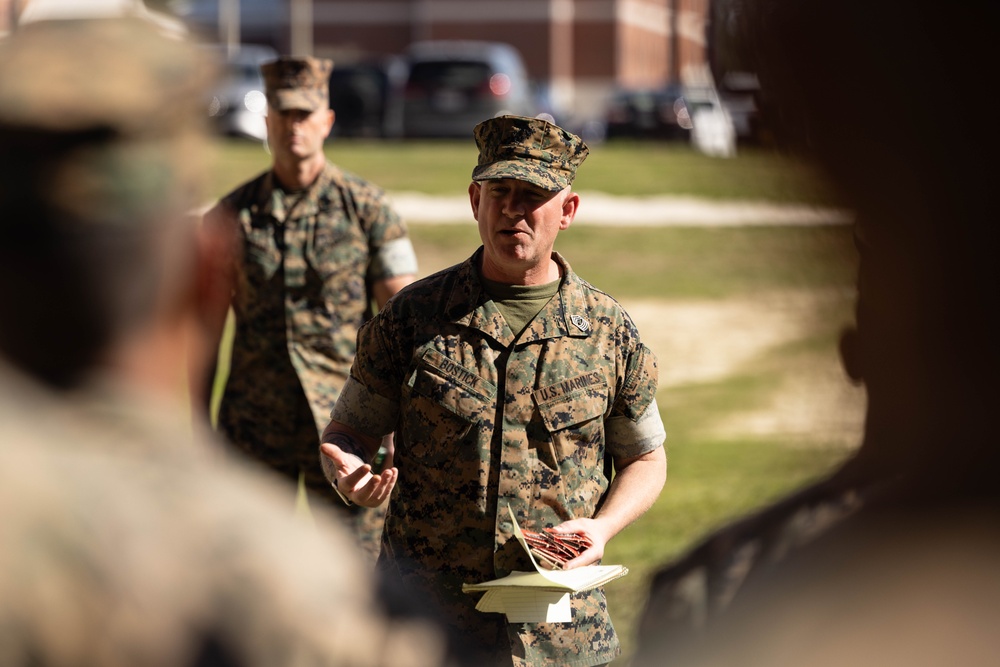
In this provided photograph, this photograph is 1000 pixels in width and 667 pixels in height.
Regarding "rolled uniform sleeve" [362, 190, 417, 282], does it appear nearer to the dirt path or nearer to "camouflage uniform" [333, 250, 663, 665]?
the dirt path

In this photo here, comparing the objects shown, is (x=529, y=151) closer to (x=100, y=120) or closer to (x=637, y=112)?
(x=100, y=120)

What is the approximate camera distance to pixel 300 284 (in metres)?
5.35

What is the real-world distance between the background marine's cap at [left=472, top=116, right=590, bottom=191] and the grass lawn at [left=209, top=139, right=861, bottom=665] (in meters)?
0.37

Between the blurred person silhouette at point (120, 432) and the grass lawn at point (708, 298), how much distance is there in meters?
0.18

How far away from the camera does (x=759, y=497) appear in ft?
27.6

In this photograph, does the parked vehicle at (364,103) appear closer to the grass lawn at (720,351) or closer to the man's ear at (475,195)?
the grass lawn at (720,351)

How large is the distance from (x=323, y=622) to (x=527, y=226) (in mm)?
2406

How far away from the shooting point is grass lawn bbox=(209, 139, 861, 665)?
120 cm

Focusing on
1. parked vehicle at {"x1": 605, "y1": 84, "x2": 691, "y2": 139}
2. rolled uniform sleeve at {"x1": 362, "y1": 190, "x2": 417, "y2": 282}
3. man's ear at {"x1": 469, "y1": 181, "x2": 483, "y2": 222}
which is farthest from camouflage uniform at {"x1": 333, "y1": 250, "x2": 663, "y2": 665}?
parked vehicle at {"x1": 605, "y1": 84, "x2": 691, "y2": 139}

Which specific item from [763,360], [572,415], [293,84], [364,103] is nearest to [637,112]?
[364,103]

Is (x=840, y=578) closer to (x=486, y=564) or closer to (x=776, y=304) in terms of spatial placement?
(x=776, y=304)

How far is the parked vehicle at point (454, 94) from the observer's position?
27.8 metres

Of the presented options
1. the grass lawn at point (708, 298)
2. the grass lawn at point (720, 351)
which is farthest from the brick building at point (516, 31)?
the grass lawn at point (720, 351)

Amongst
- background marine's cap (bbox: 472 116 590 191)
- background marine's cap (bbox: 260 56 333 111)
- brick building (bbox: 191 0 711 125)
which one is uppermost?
brick building (bbox: 191 0 711 125)
